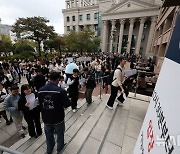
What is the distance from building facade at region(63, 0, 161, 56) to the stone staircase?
68.5ft

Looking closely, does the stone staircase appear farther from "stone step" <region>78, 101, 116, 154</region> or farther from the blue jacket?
the blue jacket

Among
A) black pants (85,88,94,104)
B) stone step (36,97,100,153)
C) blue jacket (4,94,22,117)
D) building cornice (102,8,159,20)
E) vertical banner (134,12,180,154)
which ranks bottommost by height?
stone step (36,97,100,153)

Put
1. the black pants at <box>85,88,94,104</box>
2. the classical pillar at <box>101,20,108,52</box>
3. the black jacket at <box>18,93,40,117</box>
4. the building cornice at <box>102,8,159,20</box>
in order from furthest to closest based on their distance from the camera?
1. the classical pillar at <box>101,20,108,52</box>
2. the building cornice at <box>102,8,159,20</box>
3. the black pants at <box>85,88,94,104</box>
4. the black jacket at <box>18,93,40,117</box>

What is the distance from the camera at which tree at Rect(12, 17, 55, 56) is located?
21.7m

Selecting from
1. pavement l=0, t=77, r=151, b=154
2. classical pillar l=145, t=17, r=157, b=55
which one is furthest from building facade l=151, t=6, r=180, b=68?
classical pillar l=145, t=17, r=157, b=55

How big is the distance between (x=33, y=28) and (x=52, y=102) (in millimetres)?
24894

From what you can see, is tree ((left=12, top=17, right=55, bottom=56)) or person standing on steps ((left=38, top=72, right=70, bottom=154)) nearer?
person standing on steps ((left=38, top=72, right=70, bottom=154))

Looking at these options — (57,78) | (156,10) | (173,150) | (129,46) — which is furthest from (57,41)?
(173,150)

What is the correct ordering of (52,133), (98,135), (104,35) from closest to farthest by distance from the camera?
(52,133)
(98,135)
(104,35)

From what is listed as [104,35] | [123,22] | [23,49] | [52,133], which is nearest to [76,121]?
[52,133]

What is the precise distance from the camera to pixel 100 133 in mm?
3271

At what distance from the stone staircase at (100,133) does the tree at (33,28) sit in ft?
77.6

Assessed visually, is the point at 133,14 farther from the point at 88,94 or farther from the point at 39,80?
the point at 39,80

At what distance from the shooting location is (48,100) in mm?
2371
